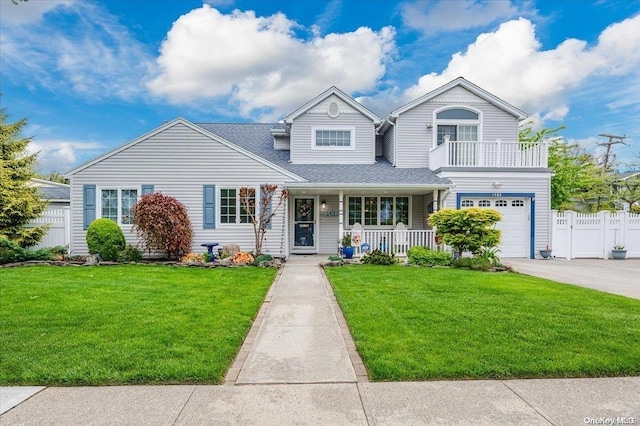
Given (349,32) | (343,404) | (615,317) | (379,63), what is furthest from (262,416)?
(379,63)

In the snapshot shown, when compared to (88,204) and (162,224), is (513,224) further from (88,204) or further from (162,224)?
(88,204)

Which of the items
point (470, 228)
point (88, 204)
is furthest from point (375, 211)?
point (88, 204)

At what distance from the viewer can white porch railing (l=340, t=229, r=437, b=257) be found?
12.5 meters

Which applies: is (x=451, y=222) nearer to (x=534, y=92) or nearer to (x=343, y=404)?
(x=343, y=404)

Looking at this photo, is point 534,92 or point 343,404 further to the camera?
point 534,92

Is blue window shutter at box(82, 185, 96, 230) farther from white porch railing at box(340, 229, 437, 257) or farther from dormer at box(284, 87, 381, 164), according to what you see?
white porch railing at box(340, 229, 437, 257)

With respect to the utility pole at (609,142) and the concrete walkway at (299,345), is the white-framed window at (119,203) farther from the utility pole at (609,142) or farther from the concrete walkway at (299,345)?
the utility pole at (609,142)

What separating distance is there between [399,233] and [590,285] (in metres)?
5.66

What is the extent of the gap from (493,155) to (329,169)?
6444 mm

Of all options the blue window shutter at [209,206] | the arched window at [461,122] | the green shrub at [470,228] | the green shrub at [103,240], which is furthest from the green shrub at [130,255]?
the arched window at [461,122]

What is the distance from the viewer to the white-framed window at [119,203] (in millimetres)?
12414

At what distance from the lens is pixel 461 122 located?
14898 millimetres

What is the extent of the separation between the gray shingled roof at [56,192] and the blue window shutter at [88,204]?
28.5 ft

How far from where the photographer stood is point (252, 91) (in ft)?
67.9
